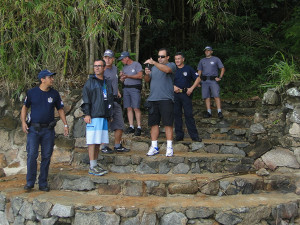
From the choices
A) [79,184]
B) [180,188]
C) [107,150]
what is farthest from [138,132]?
[180,188]

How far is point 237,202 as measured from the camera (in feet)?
13.3

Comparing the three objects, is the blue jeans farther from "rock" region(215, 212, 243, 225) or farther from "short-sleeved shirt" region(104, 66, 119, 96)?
"rock" region(215, 212, 243, 225)

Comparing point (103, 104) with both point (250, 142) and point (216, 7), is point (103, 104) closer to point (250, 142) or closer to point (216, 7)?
point (250, 142)

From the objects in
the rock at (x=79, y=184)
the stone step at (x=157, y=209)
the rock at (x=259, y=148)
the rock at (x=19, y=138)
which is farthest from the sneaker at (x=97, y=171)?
the rock at (x=259, y=148)

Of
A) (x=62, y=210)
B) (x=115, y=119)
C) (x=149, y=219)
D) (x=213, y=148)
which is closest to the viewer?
(x=149, y=219)

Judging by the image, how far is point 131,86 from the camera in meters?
5.66

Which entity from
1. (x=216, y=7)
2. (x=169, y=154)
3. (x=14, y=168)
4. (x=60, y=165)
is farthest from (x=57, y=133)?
(x=216, y=7)

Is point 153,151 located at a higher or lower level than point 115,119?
lower

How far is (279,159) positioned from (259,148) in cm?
33

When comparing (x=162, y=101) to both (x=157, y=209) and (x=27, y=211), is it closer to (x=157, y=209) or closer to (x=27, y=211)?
(x=157, y=209)

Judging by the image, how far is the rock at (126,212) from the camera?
3867mm

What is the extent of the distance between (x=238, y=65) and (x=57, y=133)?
4956 millimetres

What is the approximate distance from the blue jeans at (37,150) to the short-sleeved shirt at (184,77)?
2.10 m

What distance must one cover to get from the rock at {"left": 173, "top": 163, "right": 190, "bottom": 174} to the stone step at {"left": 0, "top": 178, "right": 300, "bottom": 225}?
49 centimetres
